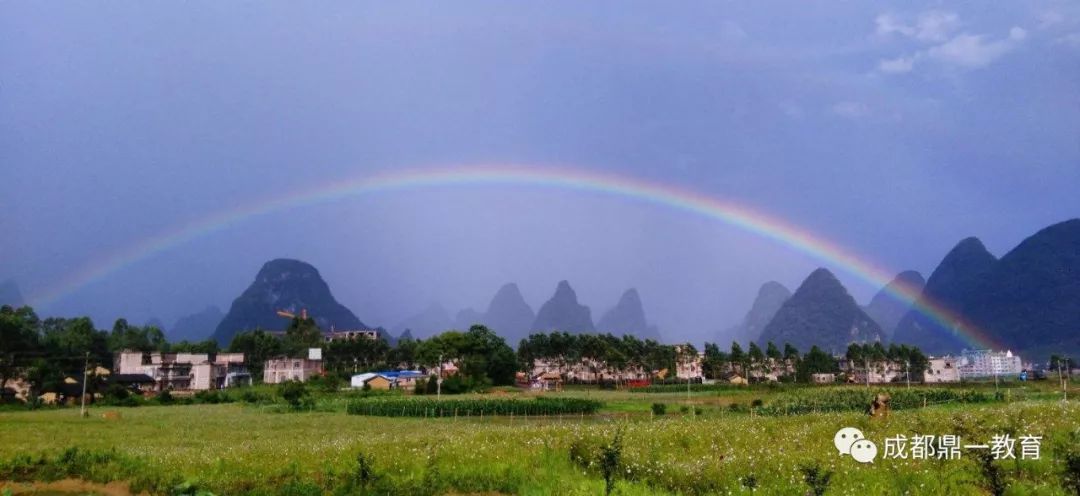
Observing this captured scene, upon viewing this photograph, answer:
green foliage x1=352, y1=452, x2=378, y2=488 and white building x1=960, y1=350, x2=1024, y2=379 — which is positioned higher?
green foliage x1=352, y1=452, x2=378, y2=488

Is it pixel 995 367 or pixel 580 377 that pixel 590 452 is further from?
pixel 995 367

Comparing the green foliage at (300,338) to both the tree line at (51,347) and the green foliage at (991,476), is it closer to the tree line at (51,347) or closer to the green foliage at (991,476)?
the tree line at (51,347)

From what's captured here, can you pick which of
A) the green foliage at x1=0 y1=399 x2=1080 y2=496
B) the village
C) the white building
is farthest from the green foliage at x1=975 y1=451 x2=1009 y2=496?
the white building

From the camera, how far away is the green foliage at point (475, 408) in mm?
47906

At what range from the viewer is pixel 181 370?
10694cm

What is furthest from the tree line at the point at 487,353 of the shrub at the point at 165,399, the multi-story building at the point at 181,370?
the shrub at the point at 165,399

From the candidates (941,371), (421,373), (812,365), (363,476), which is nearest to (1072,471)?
(363,476)

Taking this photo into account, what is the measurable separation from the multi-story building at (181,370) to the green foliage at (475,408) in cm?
6444

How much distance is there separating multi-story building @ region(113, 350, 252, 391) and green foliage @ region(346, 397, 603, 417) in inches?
2537

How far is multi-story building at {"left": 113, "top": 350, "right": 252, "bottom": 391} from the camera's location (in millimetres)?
103688

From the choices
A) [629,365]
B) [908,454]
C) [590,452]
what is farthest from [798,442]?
[629,365]

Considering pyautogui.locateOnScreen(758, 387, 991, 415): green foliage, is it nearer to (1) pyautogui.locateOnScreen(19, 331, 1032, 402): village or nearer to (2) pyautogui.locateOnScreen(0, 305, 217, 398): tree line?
(1) pyautogui.locateOnScreen(19, 331, 1032, 402): village

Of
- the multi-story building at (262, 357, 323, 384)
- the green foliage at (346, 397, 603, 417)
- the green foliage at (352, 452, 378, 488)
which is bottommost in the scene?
the multi-story building at (262, 357, 323, 384)

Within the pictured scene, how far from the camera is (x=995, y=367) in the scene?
17812 centimetres
